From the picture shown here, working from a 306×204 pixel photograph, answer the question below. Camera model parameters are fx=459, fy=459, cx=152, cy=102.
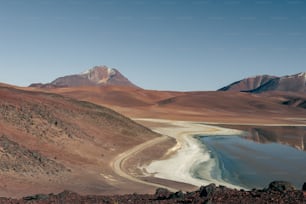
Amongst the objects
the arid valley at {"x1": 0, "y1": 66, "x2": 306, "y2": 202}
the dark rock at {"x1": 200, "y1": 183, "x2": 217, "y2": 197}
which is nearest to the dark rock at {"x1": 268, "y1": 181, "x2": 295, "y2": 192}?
the dark rock at {"x1": 200, "y1": 183, "x2": 217, "y2": 197}

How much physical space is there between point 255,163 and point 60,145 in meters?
21.4

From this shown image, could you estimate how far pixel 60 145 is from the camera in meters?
46.6

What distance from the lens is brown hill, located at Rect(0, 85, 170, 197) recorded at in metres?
33.9

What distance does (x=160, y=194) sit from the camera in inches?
897

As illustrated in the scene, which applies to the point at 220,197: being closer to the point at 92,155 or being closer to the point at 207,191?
the point at 207,191

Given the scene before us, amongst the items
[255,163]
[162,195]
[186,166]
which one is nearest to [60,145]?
[186,166]

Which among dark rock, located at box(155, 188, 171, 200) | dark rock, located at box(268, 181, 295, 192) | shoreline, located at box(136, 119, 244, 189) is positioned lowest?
shoreline, located at box(136, 119, 244, 189)

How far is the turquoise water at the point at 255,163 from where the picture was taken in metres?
41.5

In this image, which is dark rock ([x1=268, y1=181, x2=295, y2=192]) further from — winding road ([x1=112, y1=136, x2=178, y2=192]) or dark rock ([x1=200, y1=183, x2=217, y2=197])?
winding road ([x1=112, y1=136, x2=178, y2=192])

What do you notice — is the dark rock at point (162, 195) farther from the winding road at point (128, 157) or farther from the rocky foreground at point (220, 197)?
the winding road at point (128, 157)

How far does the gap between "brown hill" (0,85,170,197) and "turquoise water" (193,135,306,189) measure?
10.1 meters

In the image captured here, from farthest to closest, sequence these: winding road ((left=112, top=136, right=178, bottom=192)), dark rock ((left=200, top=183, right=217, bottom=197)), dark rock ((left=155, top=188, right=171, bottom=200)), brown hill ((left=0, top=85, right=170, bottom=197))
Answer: winding road ((left=112, top=136, right=178, bottom=192))
brown hill ((left=0, top=85, right=170, bottom=197))
dark rock ((left=155, top=188, right=171, bottom=200))
dark rock ((left=200, top=183, right=217, bottom=197))

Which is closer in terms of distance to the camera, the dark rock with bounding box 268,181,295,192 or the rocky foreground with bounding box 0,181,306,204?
the rocky foreground with bounding box 0,181,306,204

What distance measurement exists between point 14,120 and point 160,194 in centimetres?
2838
